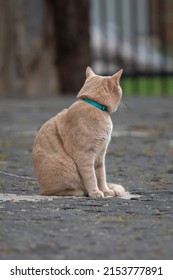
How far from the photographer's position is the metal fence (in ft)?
58.2

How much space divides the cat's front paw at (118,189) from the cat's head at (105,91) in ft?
1.61

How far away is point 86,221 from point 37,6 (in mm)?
10927

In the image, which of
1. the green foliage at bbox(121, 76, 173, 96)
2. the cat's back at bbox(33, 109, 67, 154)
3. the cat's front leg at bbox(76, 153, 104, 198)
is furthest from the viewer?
the green foliage at bbox(121, 76, 173, 96)

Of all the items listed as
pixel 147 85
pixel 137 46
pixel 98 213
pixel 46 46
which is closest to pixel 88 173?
pixel 98 213

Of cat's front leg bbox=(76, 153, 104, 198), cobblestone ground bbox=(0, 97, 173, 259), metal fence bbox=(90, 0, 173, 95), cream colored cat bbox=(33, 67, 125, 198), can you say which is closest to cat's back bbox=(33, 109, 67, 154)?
cream colored cat bbox=(33, 67, 125, 198)

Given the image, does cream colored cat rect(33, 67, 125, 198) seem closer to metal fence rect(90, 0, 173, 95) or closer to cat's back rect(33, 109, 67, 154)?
cat's back rect(33, 109, 67, 154)

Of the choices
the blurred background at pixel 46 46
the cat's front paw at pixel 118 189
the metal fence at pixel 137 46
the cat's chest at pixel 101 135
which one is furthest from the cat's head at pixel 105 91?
the metal fence at pixel 137 46

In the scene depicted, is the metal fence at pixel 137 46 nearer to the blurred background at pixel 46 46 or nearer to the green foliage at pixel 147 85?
the green foliage at pixel 147 85

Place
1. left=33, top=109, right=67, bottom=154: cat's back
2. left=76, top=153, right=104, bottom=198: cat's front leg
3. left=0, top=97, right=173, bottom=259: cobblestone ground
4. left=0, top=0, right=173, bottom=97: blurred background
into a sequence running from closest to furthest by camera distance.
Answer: left=0, top=97, right=173, bottom=259: cobblestone ground, left=76, top=153, right=104, bottom=198: cat's front leg, left=33, top=109, right=67, bottom=154: cat's back, left=0, top=0, right=173, bottom=97: blurred background

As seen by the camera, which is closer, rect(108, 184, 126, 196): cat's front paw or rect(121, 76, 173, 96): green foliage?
rect(108, 184, 126, 196): cat's front paw

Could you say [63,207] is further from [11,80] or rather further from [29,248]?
[11,80]

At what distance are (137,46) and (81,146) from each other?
46.4 feet

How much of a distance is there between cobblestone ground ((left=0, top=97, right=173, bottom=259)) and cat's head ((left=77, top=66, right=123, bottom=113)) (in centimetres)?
62

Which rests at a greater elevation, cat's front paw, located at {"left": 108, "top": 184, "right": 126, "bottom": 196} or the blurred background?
cat's front paw, located at {"left": 108, "top": 184, "right": 126, "bottom": 196}
